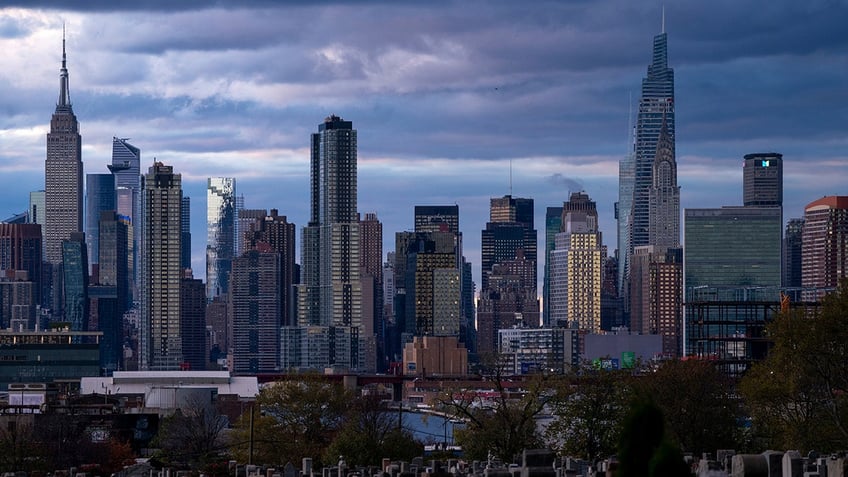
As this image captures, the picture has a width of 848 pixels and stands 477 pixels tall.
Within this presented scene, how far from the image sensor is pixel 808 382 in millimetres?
73750

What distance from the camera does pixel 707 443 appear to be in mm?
81688

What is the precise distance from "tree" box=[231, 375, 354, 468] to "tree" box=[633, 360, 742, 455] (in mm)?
19441

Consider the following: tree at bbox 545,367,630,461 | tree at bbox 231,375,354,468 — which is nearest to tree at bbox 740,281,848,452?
tree at bbox 545,367,630,461

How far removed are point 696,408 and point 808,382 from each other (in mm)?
10977

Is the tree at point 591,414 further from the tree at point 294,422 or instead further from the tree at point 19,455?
the tree at point 19,455

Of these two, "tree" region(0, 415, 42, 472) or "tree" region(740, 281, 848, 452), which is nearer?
"tree" region(740, 281, 848, 452)

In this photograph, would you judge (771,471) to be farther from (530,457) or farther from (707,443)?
(707,443)

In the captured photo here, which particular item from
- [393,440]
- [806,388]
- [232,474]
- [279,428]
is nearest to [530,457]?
[232,474]

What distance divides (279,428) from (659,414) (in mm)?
85007

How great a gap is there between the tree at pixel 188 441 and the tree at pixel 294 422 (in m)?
1.79

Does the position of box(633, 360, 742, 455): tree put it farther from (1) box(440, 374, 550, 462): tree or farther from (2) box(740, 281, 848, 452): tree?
(1) box(440, 374, 550, 462): tree

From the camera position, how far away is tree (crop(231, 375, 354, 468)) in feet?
324

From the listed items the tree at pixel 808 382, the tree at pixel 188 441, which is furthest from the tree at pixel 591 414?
the tree at pixel 188 441

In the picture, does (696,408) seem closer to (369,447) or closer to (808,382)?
(808,382)
